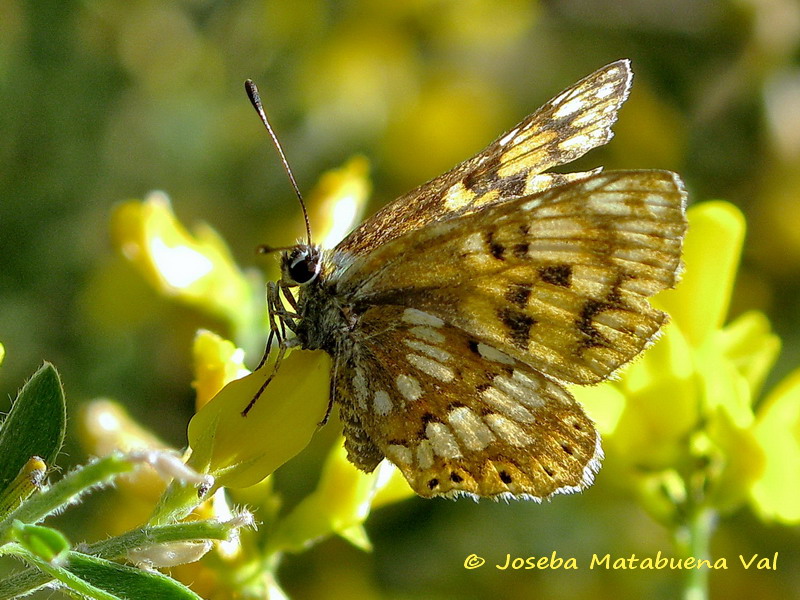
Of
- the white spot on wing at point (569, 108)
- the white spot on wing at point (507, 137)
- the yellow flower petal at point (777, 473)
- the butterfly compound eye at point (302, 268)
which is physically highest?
the white spot on wing at point (569, 108)

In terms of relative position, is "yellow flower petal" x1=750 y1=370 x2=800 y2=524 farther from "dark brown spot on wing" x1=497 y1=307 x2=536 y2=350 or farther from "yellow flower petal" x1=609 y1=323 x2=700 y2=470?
"dark brown spot on wing" x1=497 y1=307 x2=536 y2=350

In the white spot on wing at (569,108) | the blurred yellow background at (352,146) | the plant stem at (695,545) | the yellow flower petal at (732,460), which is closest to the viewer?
the white spot on wing at (569,108)

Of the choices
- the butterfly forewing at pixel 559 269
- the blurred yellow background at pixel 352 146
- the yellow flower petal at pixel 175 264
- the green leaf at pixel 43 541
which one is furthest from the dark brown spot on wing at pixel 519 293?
the blurred yellow background at pixel 352 146

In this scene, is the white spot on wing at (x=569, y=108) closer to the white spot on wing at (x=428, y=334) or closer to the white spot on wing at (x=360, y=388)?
the white spot on wing at (x=428, y=334)

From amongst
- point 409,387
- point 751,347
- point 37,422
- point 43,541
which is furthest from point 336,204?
point 43,541

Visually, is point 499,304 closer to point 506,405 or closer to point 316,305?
point 506,405

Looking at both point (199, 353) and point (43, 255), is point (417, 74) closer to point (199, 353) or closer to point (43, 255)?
point (43, 255)

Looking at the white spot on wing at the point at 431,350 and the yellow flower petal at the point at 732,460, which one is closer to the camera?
the white spot on wing at the point at 431,350

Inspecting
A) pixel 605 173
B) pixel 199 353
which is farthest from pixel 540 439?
pixel 199 353
